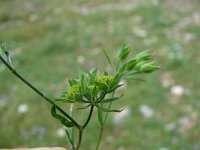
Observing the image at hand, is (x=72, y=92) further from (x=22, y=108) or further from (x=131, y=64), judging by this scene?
(x=22, y=108)

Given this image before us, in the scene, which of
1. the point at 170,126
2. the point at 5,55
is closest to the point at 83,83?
the point at 5,55

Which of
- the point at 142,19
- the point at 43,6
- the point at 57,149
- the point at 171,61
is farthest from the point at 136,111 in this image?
the point at 43,6

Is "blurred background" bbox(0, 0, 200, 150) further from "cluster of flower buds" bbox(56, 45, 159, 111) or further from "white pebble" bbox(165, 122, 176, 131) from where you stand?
"cluster of flower buds" bbox(56, 45, 159, 111)

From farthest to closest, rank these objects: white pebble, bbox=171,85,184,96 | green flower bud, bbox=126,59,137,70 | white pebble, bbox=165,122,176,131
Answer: white pebble, bbox=171,85,184,96
white pebble, bbox=165,122,176,131
green flower bud, bbox=126,59,137,70

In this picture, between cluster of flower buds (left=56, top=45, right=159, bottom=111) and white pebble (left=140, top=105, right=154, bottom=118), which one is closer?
cluster of flower buds (left=56, top=45, right=159, bottom=111)

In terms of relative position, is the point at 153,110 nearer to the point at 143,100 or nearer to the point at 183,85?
the point at 143,100

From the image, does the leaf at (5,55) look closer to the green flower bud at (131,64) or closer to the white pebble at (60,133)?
the green flower bud at (131,64)

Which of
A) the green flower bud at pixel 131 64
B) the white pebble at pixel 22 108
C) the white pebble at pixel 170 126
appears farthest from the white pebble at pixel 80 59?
the green flower bud at pixel 131 64

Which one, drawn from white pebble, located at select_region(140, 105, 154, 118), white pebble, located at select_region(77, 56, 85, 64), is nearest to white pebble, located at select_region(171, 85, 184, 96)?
white pebble, located at select_region(140, 105, 154, 118)
